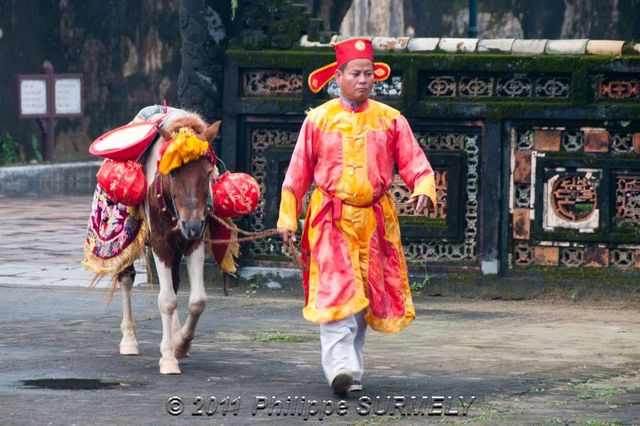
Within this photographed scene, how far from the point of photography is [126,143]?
1005 cm

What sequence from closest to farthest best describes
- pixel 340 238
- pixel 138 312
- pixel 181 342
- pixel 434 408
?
pixel 434 408, pixel 340 238, pixel 181 342, pixel 138 312

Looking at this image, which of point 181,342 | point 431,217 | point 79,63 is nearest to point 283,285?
point 431,217

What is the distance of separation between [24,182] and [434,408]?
14.9 m

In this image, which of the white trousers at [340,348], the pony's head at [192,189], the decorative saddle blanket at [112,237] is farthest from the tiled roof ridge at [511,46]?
the white trousers at [340,348]

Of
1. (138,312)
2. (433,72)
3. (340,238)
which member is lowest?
(138,312)

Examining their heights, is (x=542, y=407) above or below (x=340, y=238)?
below

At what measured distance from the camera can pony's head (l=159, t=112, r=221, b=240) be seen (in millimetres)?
9570

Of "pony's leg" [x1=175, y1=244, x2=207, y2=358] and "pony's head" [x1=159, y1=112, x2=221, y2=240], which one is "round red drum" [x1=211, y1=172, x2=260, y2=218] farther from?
"pony's leg" [x1=175, y1=244, x2=207, y2=358]

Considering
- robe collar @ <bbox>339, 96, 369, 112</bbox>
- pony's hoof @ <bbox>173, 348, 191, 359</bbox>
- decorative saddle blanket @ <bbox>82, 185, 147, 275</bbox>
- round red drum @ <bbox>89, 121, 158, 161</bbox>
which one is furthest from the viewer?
decorative saddle blanket @ <bbox>82, 185, 147, 275</bbox>

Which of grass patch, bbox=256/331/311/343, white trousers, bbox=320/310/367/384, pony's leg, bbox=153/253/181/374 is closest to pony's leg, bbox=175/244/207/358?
pony's leg, bbox=153/253/181/374

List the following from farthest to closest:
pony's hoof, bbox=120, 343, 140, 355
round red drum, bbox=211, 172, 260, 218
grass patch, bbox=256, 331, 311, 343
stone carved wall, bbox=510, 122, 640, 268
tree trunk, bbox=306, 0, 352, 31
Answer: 1. tree trunk, bbox=306, 0, 352, 31
2. stone carved wall, bbox=510, 122, 640, 268
3. grass patch, bbox=256, 331, 311, 343
4. pony's hoof, bbox=120, 343, 140, 355
5. round red drum, bbox=211, 172, 260, 218

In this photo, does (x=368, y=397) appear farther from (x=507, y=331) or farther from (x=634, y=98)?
(x=634, y=98)

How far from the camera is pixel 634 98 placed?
1276 cm

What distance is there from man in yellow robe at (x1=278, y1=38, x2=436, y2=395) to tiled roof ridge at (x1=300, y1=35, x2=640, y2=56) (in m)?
3.81
